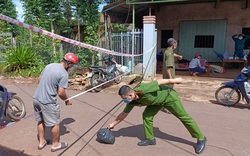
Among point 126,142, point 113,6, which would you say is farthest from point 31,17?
point 126,142

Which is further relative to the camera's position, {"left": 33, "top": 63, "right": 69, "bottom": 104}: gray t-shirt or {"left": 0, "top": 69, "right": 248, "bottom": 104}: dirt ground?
{"left": 0, "top": 69, "right": 248, "bottom": 104}: dirt ground

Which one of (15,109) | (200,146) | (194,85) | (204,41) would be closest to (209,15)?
(204,41)

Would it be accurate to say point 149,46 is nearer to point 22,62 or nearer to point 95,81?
point 95,81

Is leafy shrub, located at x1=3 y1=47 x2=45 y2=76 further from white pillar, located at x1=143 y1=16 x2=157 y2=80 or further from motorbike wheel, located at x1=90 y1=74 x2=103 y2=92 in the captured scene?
white pillar, located at x1=143 y1=16 x2=157 y2=80

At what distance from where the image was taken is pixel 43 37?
11.4m

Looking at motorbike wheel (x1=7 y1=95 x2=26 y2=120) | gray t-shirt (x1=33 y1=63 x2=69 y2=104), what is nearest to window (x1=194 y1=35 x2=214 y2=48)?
motorbike wheel (x1=7 y1=95 x2=26 y2=120)

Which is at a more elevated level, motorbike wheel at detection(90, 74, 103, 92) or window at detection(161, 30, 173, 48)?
window at detection(161, 30, 173, 48)

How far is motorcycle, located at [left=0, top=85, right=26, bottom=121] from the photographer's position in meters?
4.34

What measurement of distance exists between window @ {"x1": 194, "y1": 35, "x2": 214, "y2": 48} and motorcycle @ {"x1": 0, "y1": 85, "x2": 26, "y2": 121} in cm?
1104

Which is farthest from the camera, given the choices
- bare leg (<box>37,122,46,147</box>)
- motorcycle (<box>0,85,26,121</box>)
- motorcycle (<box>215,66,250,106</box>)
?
motorcycle (<box>215,66,250,106</box>)

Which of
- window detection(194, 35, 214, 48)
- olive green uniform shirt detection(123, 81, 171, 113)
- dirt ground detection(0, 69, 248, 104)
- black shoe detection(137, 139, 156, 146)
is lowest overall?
black shoe detection(137, 139, 156, 146)

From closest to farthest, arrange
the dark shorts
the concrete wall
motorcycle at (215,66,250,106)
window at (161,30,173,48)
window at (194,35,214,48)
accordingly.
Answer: the dark shorts < motorcycle at (215,66,250,106) < the concrete wall < window at (194,35,214,48) < window at (161,30,173,48)

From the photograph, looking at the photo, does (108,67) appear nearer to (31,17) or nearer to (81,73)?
(81,73)

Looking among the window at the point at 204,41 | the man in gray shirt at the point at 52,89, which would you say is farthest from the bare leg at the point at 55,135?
the window at the point at 204,41
